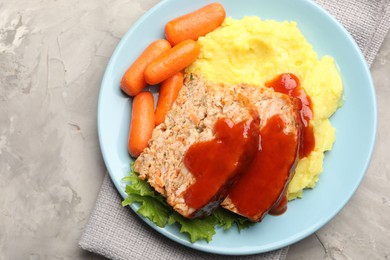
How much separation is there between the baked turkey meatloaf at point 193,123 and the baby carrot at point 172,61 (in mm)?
197

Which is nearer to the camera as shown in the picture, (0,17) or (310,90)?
(310,90)

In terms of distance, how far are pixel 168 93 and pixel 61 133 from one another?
4.37 ft

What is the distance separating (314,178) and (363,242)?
1010mm

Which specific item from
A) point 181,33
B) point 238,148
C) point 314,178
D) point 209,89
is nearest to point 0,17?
point 181,33

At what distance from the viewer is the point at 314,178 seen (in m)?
5.35

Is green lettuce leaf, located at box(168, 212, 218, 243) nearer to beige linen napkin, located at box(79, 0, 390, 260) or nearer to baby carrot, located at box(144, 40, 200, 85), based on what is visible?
beige linen napkin, located at box(79, 0, 390, 260)

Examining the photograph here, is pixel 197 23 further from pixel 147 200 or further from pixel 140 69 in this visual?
pixel 147 200

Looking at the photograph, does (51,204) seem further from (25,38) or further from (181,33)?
(181,33)

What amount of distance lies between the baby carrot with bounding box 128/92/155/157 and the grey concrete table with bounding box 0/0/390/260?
651 millimetres

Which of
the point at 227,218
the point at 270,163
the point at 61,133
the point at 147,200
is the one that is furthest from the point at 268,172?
the point at 61,133

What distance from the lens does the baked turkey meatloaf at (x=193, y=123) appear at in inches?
189

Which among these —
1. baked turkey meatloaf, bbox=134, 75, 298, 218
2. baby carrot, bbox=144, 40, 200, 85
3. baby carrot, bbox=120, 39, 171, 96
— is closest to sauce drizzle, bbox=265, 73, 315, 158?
baked turkey meatloaf, bbox=134, 75, 298, 218

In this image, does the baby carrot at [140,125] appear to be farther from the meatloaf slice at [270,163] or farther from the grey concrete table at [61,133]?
the meatloaf slice at [270,163]

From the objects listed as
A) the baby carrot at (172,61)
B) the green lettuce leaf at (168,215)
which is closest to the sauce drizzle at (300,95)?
the baby carrot at (172,61)
